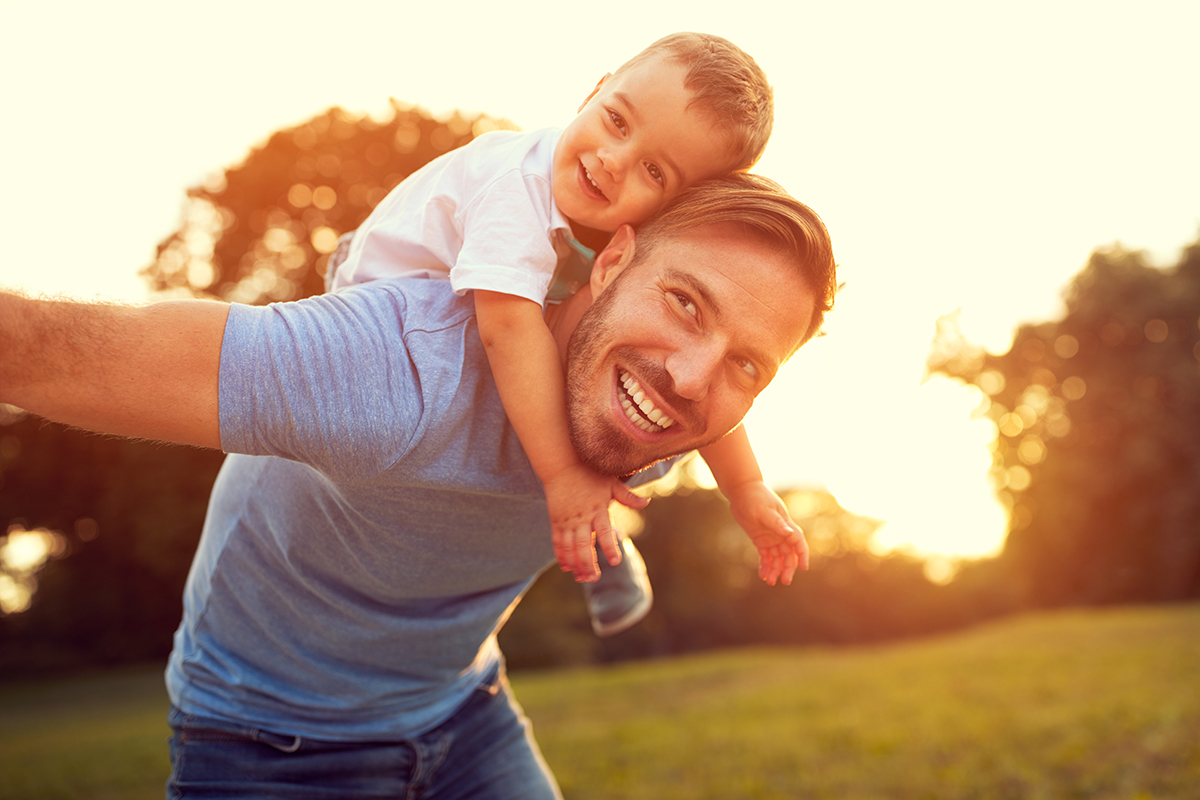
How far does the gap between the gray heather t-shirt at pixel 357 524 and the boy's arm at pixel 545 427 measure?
10cm

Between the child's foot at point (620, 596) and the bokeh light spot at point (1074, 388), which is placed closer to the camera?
the child's foot at point (620, 596)

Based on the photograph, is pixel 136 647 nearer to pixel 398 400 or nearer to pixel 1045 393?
pixel 398 400

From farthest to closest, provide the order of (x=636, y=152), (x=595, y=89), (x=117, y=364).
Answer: (x=595, y=89), (x=636, y=152), (x=117, y=364)

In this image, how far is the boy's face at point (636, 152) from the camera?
212cm

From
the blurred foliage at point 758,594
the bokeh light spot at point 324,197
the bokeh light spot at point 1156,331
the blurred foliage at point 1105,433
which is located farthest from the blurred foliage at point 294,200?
the bokeh light spot at point 1156,331

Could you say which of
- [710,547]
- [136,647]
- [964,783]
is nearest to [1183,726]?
[964,783]

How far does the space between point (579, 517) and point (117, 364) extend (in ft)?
3.08

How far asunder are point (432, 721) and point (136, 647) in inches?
772

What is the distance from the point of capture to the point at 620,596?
292cm

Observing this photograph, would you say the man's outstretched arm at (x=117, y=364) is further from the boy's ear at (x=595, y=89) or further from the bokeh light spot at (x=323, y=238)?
the bokeh light spot at (x=323, y=238)

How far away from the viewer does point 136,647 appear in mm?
18594

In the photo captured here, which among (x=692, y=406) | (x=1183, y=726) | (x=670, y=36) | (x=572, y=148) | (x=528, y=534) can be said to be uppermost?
(x=670, y=36)

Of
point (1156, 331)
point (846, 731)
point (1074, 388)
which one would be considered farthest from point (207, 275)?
point (1156, 331)

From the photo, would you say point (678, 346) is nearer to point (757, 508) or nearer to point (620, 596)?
point (757, 508)
